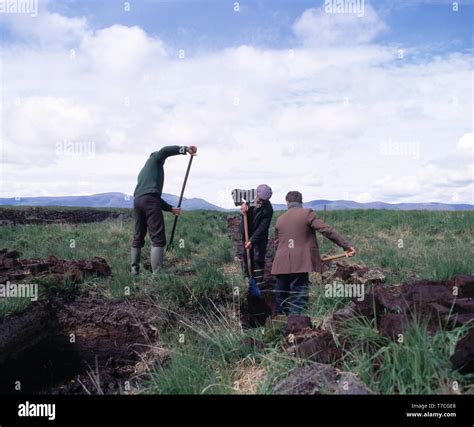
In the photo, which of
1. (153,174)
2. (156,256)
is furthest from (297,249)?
(153,174)

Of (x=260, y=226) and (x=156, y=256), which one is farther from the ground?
(x=260, y=226)

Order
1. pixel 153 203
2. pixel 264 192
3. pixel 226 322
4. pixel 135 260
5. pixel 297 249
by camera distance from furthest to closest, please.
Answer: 1. pixel 135 260
2. pixel 153 203
3. pixel 264 192
4. pixel 297 249
5. pixel 226 322

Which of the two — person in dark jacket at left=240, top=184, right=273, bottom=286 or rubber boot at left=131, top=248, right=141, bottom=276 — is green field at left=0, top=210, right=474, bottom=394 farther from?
person in dark jacket at left=240, top=184, right=273, bottom=286

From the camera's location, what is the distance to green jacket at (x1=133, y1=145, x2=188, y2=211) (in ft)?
24.3

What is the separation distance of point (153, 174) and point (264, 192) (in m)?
1.60

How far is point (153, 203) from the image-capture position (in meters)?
7.38

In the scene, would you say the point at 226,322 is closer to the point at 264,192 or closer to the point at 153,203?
the point at 264,192

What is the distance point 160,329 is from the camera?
6.04 m

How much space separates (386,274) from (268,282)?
1664mm

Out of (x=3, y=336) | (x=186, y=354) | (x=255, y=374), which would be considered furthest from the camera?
(x=3, y=336)

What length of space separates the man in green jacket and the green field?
37 cm

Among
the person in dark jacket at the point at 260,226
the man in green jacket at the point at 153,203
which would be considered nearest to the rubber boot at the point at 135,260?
the man in green jacket at the point at 153,203
